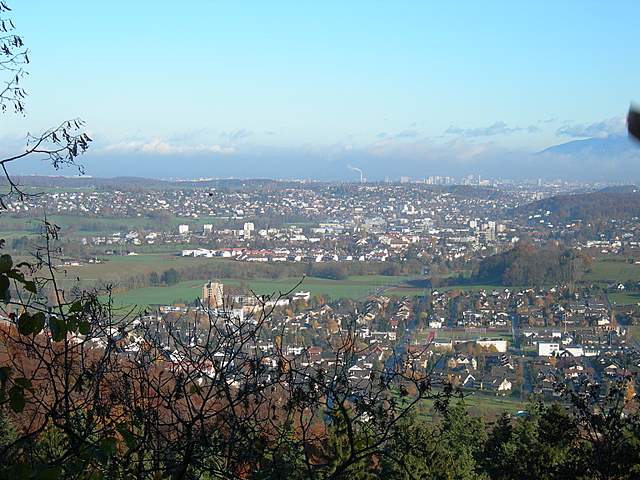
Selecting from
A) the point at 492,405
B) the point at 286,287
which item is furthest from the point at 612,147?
the point at 286,287

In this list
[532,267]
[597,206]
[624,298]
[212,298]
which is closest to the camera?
[212,298]

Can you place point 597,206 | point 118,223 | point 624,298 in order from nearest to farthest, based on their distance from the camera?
point 624,298 → point 597,206 → point 118,223

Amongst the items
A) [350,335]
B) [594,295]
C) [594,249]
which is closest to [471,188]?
[594,249]

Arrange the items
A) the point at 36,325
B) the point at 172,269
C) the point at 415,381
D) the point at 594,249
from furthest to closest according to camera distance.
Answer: the point at 594,249, the point at 172,269, the point at 415,381, the point at 36,325

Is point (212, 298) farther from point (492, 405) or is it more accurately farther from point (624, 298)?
point (624, 298)

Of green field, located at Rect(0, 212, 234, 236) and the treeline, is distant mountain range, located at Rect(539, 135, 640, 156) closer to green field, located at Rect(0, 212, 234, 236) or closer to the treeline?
the treeline

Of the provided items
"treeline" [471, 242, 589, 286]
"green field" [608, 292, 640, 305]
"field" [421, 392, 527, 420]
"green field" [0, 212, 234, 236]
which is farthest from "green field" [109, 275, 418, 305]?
"green field" [0, 212, 234, 236]

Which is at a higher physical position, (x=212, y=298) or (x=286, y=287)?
(x=212, y=298)

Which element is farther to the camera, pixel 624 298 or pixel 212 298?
pixel 624 298

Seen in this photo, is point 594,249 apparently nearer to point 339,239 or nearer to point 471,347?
point 339,239
